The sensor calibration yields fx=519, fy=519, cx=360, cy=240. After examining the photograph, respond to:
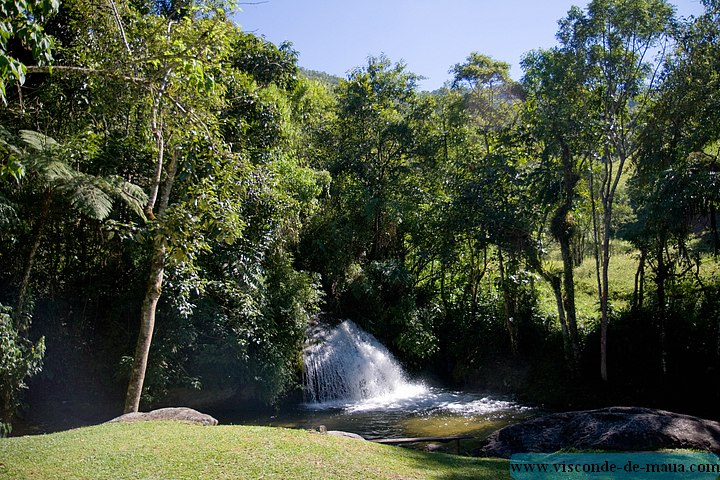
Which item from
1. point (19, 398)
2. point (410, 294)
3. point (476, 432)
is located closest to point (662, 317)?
point (476, 432)

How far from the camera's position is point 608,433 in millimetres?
8477

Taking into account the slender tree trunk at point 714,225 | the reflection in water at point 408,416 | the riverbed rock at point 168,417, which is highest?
the slender tree trunk at point 714,225

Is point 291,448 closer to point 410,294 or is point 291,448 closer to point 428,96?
point 410,294

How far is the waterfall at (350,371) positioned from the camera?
16.3 m

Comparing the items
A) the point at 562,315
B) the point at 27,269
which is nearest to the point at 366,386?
the point at 562,315

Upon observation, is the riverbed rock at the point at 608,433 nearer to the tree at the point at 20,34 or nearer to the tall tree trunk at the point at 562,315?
the tall tree trunk at the point at 562,315

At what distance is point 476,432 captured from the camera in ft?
41.5

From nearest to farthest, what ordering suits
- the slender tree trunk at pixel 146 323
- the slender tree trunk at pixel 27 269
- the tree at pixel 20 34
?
the tree at pixel 20 34, the slender tree trunk at pixel 146 323, the slender tree trunk at pixel 27 269

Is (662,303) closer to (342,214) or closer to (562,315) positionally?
(562,315)

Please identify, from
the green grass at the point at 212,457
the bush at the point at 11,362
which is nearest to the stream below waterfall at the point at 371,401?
the green grass at the point at 212,457

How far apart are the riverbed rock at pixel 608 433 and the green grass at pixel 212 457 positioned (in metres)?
1.54

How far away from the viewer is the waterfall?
16281mm

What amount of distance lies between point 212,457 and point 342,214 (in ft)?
49.4

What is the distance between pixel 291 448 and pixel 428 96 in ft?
56.3
